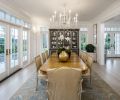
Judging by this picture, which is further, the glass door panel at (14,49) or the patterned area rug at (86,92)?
the glass door panel at (14,49)

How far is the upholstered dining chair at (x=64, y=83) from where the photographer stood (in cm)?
224

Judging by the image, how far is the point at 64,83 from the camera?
229 centimetres

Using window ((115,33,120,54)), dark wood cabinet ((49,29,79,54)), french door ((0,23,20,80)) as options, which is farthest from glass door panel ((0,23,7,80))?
window ((115,33,120,54))

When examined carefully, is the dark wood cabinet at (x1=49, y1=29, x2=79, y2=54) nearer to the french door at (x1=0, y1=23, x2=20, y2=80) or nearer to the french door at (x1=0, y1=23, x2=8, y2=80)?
the french door at (x1=0, y1=23, x2=20, y2=80)

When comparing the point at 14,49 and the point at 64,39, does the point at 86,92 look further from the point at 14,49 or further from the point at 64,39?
the point at 64,39

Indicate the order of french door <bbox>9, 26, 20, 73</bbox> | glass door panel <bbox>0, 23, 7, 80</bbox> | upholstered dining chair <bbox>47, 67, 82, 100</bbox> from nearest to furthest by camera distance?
upholstered dining chair <bbox>47, 67, 82, 100</bbox> → glass door panel <bbox>0, 23, 7, 80</bbox> → french door <bbox>9, 26, 20, 73</bbox>

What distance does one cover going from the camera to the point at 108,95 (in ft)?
11.7

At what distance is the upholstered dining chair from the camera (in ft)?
7.34

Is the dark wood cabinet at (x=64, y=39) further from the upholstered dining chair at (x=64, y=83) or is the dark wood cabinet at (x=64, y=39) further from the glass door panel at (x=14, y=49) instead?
the upholstered dining chair at (x=64, y=83)

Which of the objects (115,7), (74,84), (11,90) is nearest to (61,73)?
(74,84)

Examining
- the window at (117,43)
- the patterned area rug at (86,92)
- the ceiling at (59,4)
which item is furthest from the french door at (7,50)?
the window at (117,43)

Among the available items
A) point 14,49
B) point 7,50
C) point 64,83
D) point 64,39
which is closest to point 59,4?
point 7,50

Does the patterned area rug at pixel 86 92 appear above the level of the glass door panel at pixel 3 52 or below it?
below

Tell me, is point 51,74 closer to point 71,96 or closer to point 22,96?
point 71,96
